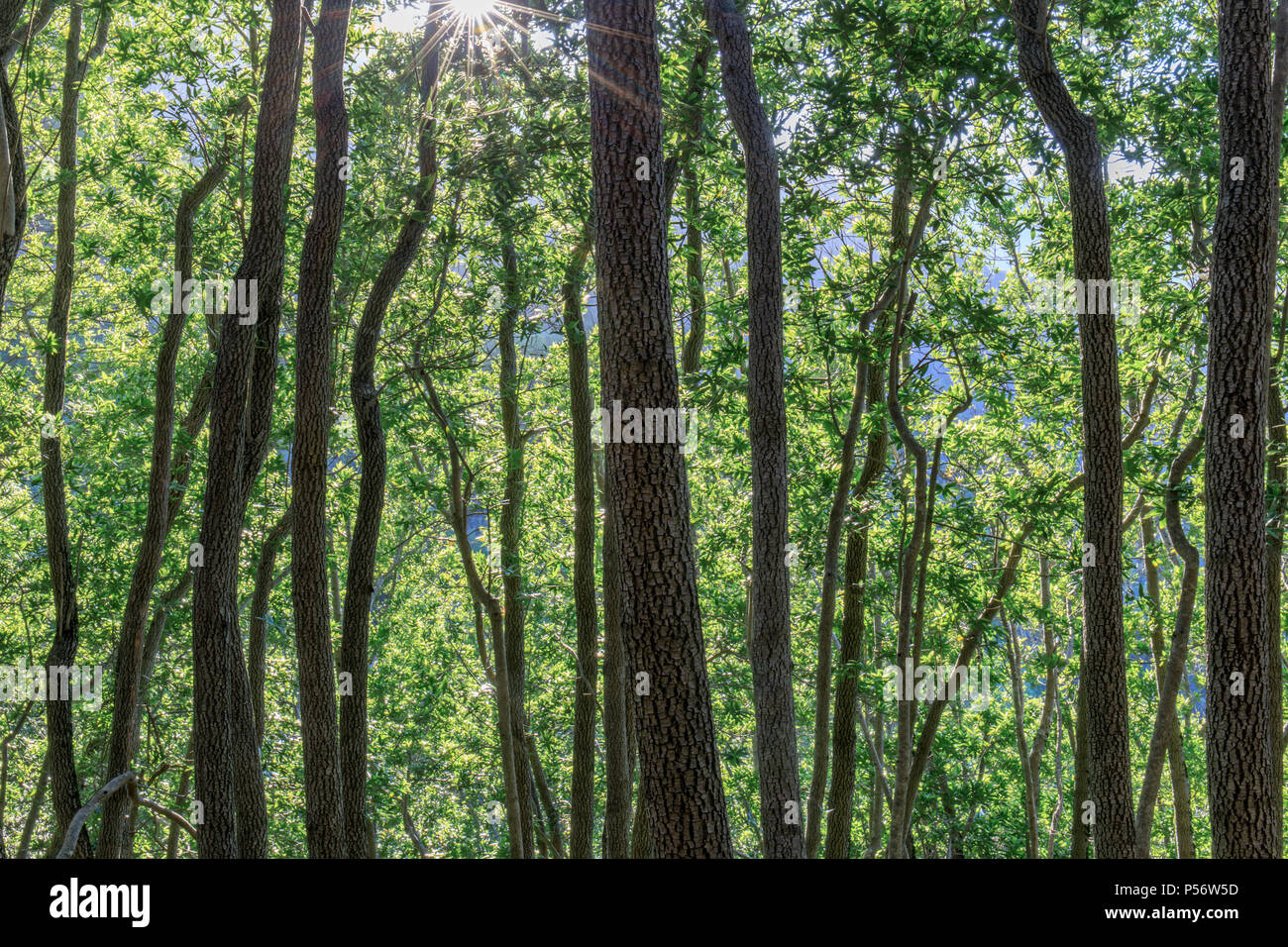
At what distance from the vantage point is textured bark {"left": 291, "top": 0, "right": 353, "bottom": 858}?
8086 mm

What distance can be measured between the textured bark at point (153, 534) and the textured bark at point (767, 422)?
5.17 metres

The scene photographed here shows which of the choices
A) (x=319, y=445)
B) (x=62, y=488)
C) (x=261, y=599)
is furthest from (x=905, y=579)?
(x=62, y=488)

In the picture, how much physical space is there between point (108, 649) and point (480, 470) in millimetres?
6594

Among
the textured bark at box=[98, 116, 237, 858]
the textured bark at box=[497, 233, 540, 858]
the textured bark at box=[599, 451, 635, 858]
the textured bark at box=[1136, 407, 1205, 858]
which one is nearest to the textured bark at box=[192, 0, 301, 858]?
the textured bark at box=[98, 116, 237, 858]

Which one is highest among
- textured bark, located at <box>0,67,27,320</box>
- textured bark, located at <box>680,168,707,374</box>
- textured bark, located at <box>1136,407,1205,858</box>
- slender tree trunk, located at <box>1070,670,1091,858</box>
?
textured bark, located at <box>680,168,707,374</box>

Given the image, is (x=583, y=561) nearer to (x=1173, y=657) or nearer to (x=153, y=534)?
(x=153, y=534)

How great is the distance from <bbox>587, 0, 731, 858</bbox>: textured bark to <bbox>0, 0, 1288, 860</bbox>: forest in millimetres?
21

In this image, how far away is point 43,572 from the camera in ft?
48.6

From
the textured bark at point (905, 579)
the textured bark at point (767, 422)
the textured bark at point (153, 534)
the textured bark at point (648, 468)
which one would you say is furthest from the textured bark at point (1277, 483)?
the textured bark at point (153, 534)

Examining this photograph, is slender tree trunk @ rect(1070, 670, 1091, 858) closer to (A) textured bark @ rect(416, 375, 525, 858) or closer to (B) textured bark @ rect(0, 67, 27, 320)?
(A) textured bark @ rect(416, 375, 525, 858)

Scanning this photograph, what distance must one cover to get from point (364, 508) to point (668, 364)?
16.5 feet

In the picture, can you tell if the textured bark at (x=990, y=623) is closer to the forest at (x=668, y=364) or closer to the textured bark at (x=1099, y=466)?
the forest at (x=668, y=364)
